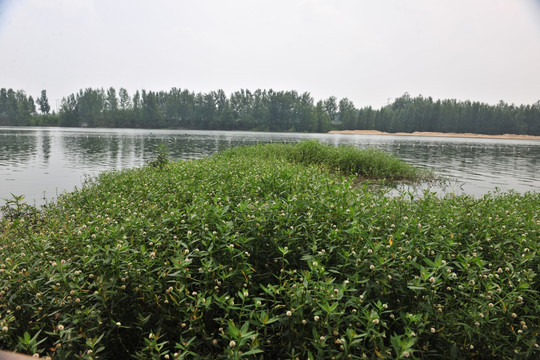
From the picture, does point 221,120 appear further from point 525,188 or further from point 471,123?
Answer: point 525,188

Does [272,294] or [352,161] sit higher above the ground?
[352,161]

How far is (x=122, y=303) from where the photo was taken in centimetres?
329

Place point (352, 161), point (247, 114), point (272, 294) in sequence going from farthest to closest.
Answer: point (247, 114) < point (352, 161) < point (272, 294)

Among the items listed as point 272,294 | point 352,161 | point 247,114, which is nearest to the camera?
point 272,294

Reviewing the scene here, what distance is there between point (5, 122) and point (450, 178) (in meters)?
163

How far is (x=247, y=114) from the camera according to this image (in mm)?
150625

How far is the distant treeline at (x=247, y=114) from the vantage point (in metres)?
130

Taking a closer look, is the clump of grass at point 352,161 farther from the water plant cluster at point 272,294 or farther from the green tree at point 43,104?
the green tree at point 43,104

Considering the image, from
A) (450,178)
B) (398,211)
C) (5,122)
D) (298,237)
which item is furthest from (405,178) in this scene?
(5,122)

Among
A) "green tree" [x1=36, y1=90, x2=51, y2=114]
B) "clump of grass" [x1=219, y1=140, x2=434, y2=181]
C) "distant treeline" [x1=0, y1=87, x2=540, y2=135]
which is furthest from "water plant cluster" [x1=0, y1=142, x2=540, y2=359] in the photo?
"green tree" [x1=36, y1=90, x2=51, y2=114]

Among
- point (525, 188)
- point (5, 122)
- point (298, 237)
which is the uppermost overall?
point (5, 122)

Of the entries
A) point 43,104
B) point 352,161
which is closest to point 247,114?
point 43,104

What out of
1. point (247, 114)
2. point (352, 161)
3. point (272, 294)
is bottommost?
point (272, 294)

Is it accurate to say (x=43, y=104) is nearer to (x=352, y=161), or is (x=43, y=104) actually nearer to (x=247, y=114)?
(x=247, y=114)
